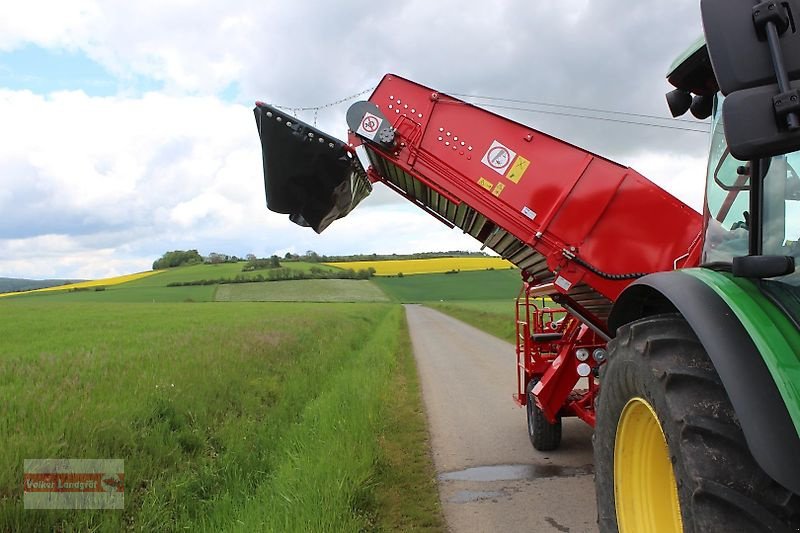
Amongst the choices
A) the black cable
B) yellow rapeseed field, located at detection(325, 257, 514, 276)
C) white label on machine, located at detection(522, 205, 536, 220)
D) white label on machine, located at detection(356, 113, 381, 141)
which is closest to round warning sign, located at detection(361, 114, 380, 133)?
white label on machine, located at detection(356, 113, 381, 141)

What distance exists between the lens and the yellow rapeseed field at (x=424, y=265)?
80.9 m

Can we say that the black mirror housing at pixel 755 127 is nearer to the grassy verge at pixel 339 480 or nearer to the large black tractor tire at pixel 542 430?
the grassy verge at pixel 339 480

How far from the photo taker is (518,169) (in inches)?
191

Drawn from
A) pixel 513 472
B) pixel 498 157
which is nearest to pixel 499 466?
pixel 513 472

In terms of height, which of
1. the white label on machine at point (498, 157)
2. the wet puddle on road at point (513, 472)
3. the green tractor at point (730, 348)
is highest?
the white label on machine at point (498, 157)

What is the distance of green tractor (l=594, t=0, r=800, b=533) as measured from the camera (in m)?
1.65

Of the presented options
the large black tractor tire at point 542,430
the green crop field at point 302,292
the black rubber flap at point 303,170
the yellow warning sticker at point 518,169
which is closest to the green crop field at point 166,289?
the green crop field at point 302,292

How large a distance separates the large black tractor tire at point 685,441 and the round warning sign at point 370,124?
3.16m

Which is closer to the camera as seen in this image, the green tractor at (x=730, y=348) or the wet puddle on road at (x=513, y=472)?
the green tractor at (x=730, y=348)

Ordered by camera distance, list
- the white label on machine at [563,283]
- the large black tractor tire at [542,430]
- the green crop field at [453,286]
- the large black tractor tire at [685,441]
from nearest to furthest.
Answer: the large black tractor tire at [685,441]
the white label on machine at [563,283]
the large black tractor tire at [542,430]
the green crop field at [453,286]

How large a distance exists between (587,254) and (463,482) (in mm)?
2304

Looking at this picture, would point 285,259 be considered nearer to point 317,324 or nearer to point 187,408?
point 317,324

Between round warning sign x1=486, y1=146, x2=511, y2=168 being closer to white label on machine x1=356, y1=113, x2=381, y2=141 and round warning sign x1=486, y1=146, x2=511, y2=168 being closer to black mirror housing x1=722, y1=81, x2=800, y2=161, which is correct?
white label on machine x1=356, y1=113, x2=381, y2=141

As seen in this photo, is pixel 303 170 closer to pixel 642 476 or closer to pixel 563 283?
pixel 563 283
